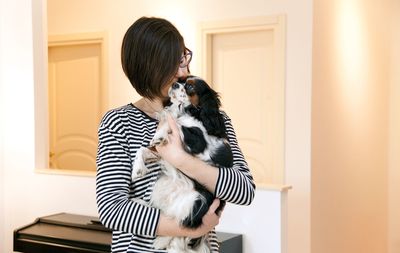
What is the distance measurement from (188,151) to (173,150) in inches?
1.8

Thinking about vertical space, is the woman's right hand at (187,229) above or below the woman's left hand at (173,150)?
below

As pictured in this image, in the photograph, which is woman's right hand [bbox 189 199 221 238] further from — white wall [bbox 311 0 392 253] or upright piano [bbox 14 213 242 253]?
white wall [bbox 311 0 392 253]

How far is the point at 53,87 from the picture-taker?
555 centimetres

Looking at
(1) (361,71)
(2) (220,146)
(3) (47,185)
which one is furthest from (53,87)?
(2) (220,146)

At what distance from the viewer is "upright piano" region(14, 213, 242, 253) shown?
9.33 ft

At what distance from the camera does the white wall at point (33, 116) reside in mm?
3559

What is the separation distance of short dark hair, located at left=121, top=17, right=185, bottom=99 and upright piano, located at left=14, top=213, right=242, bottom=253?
155cm

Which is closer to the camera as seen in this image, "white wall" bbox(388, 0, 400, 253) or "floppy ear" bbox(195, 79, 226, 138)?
"floppy ear" bbox(195, 79, 226, 138)

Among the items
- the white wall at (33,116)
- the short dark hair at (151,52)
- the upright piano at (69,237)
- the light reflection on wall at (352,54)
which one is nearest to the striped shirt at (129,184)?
the short dark hair at (151,52)

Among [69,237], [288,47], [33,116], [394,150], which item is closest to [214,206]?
[69,237]

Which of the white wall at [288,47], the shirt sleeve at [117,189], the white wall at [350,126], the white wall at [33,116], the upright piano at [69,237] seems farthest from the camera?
Result: the white wall at [350,126]

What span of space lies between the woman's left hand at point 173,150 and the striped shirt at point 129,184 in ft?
0.22

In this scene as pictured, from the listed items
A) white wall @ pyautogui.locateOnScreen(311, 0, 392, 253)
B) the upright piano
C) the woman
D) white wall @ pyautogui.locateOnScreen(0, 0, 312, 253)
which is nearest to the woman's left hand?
the woman

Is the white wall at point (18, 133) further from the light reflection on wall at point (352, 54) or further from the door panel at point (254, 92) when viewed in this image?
the light reflection on wall at point (352, 54)
